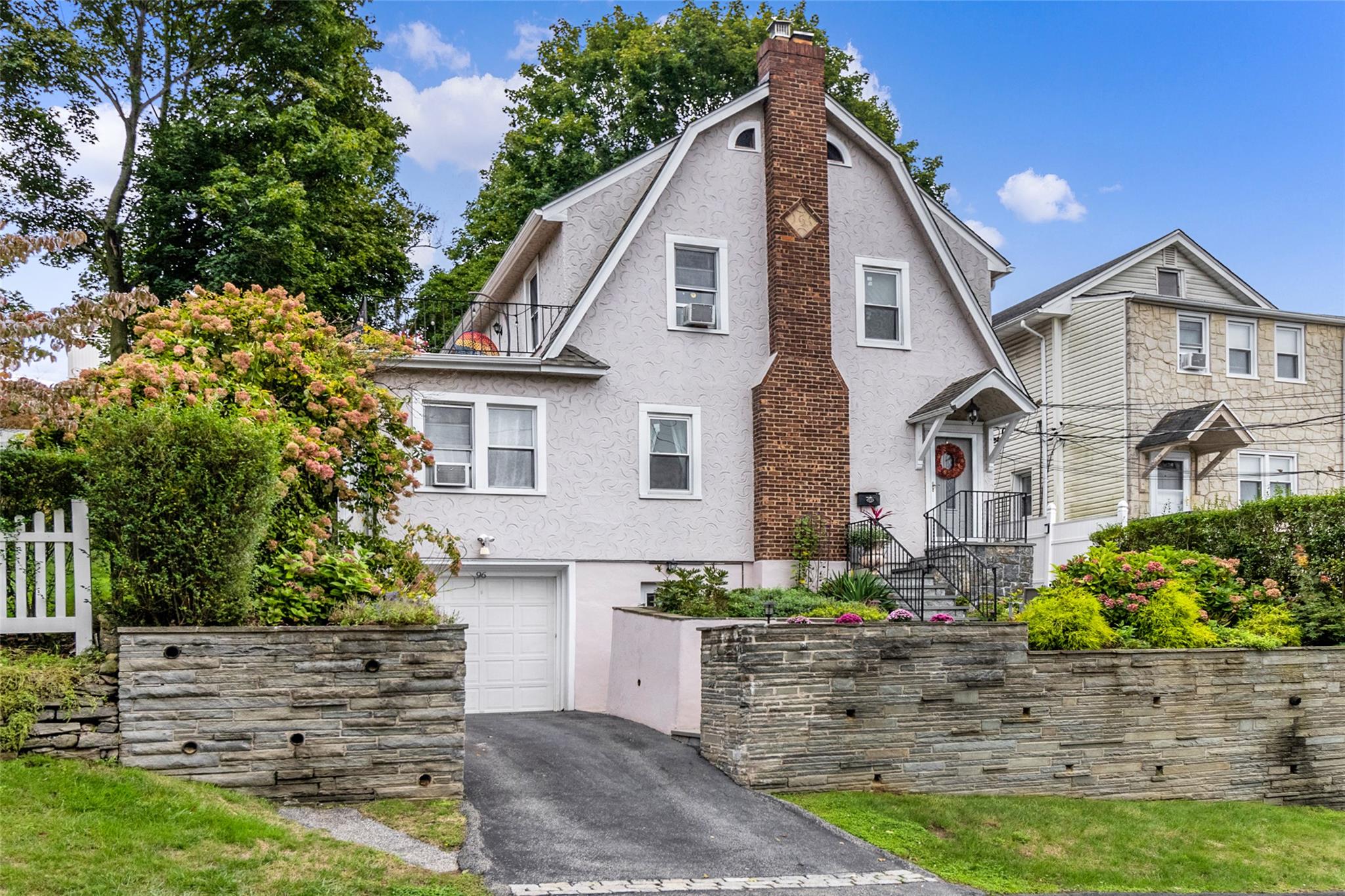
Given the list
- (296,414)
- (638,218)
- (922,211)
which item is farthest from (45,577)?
(922,211)

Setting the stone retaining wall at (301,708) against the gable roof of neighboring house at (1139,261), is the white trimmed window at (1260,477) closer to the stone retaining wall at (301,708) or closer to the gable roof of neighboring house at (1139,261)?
the gable roof of neighboring house at (1139,261)

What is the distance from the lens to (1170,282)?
28359mm

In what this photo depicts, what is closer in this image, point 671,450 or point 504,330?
point 671,450

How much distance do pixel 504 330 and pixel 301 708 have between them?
44.5 ft

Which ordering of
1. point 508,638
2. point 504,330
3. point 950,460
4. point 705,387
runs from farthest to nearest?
point 504,330
point 950,460
point 705,387
point 508,638

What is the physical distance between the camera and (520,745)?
43.1 feet

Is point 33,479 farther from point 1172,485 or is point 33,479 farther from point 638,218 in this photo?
point 1172,485

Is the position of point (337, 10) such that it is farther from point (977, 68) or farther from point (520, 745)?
point (520, 745)

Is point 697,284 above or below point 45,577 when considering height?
above

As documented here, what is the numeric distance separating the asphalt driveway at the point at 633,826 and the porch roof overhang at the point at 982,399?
7.86m

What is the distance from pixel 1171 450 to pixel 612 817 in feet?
62.5

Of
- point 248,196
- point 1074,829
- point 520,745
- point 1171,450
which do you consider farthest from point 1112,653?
point 248,196

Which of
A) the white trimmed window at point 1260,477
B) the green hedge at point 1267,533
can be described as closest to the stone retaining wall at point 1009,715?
the green hedge at point 1267,533

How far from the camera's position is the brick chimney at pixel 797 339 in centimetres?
1811
